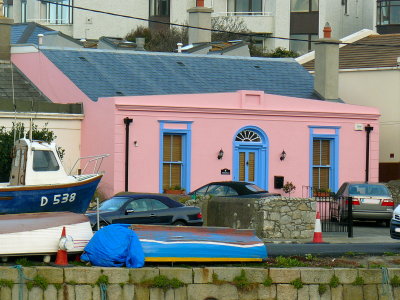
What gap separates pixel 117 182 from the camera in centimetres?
3634

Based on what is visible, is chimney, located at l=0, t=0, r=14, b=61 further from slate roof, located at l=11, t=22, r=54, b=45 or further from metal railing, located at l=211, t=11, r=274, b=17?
metal railing, located at l=211, t=11, r=274, b=17

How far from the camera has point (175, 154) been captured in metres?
37.7

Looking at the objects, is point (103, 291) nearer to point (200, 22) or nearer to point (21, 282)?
point (21, 282)

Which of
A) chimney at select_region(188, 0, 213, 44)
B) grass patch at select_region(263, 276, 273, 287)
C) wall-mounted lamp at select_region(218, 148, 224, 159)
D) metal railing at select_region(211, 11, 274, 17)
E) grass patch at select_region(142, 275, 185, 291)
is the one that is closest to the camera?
grass patch at select_region(142, 275, 185, 291)

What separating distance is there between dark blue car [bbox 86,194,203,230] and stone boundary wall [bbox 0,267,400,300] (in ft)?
27.3

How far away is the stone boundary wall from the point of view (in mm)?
17984

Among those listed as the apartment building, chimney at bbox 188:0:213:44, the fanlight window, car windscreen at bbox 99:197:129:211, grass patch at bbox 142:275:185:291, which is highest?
the apartment building

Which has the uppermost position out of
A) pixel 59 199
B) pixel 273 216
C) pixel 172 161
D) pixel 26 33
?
pixel 26 33

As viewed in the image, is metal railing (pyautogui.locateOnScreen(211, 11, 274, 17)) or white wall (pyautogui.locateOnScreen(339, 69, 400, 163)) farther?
metal railing (pyautogui.locateOnScreen(211, 11, 274, 17))

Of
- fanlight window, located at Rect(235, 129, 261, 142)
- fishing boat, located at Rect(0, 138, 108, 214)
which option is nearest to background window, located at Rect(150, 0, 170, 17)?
fanlight window, located at Rect(235, 129, 261, 142)

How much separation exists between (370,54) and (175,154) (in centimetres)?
1366

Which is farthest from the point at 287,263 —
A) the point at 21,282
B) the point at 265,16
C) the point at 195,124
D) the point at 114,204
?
the point at 265,16

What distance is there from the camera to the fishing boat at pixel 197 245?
19359mm

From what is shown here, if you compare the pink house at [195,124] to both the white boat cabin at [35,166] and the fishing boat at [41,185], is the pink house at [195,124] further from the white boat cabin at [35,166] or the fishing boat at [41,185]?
the fishing boat at [41,185]
